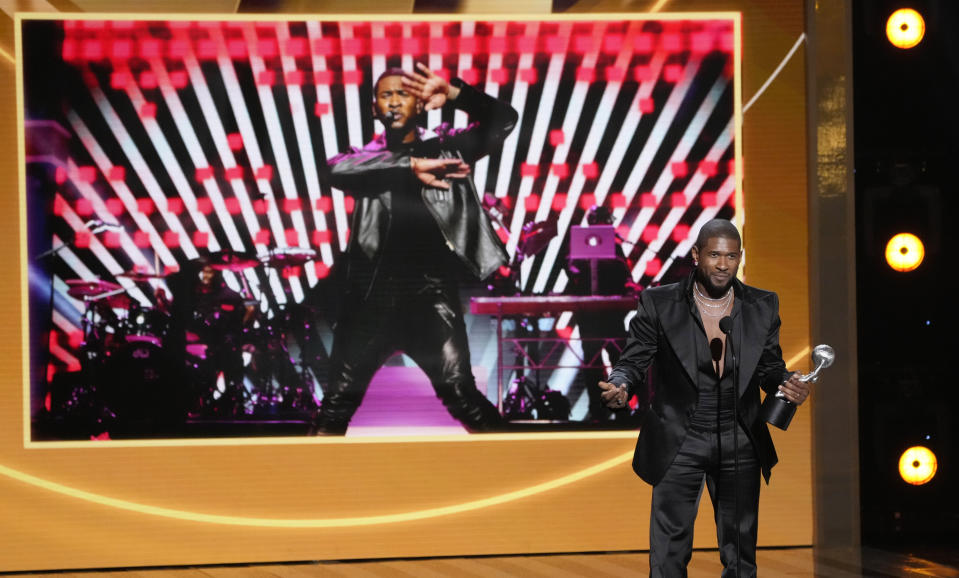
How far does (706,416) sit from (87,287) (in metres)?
3.11

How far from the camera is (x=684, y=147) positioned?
4.89m

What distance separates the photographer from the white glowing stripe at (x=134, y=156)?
15.5 feet

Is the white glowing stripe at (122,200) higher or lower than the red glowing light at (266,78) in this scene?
lower

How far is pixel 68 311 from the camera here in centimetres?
472

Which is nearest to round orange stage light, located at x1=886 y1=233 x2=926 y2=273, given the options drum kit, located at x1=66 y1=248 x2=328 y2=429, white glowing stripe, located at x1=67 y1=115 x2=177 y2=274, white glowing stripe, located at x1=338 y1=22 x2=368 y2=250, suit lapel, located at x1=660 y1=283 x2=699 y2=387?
suit lapel, located at x1=660 y1=283 x2=699 y2=387

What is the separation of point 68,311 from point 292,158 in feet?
4.28

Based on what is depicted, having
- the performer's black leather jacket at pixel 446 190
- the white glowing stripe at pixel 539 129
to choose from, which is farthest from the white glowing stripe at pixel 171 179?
the white glowing stripe at pixel 539 129

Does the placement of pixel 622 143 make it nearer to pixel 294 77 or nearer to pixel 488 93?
pixel 488 93

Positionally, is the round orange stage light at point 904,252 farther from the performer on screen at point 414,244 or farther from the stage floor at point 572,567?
the performer on screen at point 414,244

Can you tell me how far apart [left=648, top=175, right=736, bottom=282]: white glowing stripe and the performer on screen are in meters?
0.78

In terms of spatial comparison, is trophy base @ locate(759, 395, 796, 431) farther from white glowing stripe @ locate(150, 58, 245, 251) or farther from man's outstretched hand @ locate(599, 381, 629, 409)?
white glowing stripe @ locate(150, 58, 245, 251)

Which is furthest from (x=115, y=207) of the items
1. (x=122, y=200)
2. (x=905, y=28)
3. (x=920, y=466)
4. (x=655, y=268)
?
(x=920, y=466)

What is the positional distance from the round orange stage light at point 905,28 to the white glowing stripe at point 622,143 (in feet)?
3.88

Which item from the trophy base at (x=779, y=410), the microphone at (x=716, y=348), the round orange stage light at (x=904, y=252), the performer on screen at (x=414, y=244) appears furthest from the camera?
the round orange stage light at (x=904, y=252)
